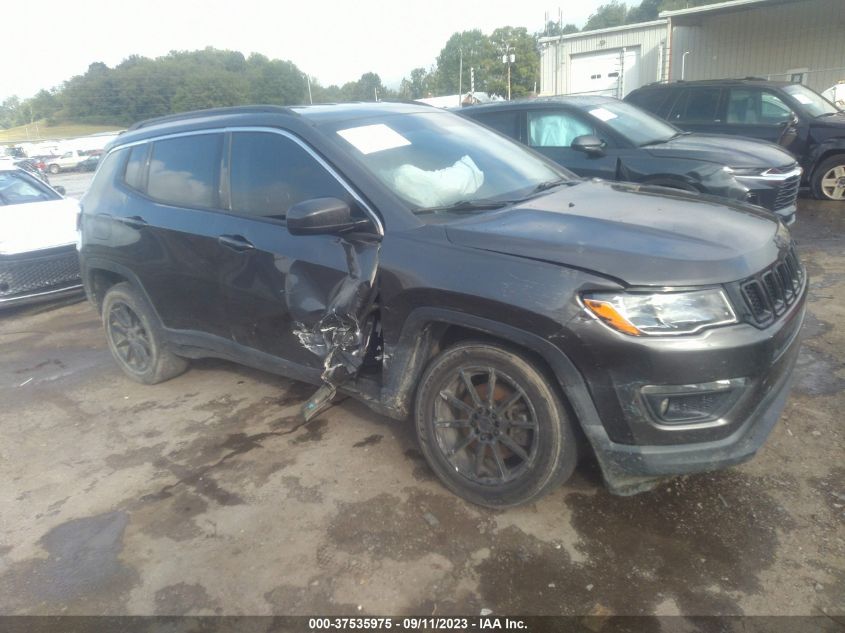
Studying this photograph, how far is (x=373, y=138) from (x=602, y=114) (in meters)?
4.20

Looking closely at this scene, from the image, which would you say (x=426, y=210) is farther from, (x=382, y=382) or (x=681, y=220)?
(x=681, y=220)

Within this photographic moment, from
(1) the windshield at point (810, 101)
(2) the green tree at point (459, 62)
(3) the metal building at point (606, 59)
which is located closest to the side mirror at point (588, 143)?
(1) the windshield at point (810, 101)

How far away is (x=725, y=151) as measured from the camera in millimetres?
6363

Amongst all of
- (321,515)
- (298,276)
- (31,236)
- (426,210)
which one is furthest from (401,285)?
(31,236)

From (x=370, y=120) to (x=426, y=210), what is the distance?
85 cm

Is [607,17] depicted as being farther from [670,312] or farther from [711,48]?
[670,312]

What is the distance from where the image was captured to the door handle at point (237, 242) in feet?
11.5

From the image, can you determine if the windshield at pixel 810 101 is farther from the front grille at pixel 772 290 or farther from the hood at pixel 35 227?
the hood at pixel 35 227

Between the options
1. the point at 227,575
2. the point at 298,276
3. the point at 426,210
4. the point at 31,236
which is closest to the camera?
the point at 227,575

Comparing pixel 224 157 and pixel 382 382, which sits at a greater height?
pixel 224 157

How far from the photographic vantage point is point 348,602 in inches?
98.9

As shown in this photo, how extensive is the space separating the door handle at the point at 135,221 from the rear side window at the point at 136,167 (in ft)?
0.68

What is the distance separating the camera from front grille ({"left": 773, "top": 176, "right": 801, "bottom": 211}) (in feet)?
20.9

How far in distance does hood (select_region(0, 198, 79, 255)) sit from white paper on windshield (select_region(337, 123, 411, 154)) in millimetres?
4675
